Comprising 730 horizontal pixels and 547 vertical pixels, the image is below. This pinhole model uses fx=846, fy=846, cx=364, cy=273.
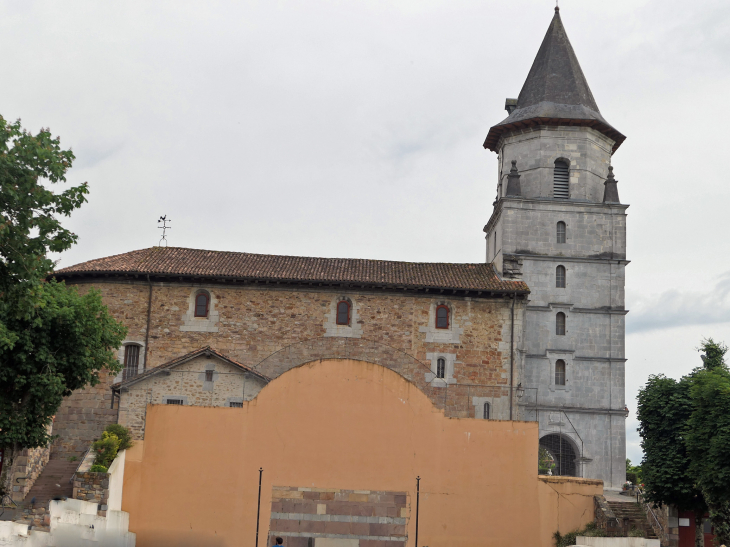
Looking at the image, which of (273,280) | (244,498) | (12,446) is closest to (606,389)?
(273,280)

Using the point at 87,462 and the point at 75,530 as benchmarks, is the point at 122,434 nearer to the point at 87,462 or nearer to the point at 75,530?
the point at 87,462

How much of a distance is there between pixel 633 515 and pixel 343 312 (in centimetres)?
1462

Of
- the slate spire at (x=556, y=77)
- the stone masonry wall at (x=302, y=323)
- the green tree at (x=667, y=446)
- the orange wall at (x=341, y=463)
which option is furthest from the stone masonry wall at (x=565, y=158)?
the orange wall at (x=341, y=463)

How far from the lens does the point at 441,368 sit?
37.3 meters

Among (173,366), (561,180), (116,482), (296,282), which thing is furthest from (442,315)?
(116,482)

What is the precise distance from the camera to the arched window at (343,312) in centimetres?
3764

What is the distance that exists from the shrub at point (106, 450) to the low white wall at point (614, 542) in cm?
1490

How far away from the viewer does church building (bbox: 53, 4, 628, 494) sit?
36.7m

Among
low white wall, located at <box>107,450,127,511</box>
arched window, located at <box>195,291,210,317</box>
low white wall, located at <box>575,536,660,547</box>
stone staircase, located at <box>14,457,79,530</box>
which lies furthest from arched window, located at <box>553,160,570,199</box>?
stone staircase, located at <box>14,457,79,530</box>

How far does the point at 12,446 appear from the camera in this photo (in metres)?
24.2

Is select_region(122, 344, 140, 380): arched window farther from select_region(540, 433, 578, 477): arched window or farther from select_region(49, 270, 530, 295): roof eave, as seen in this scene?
select_region(540, 433, 578, 477): arched window

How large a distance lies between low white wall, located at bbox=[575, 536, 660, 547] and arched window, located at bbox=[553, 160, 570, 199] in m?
18.5

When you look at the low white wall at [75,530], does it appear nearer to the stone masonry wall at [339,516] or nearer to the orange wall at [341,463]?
the orange wall at [341,463]

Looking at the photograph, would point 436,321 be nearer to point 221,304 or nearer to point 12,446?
point 221,304
